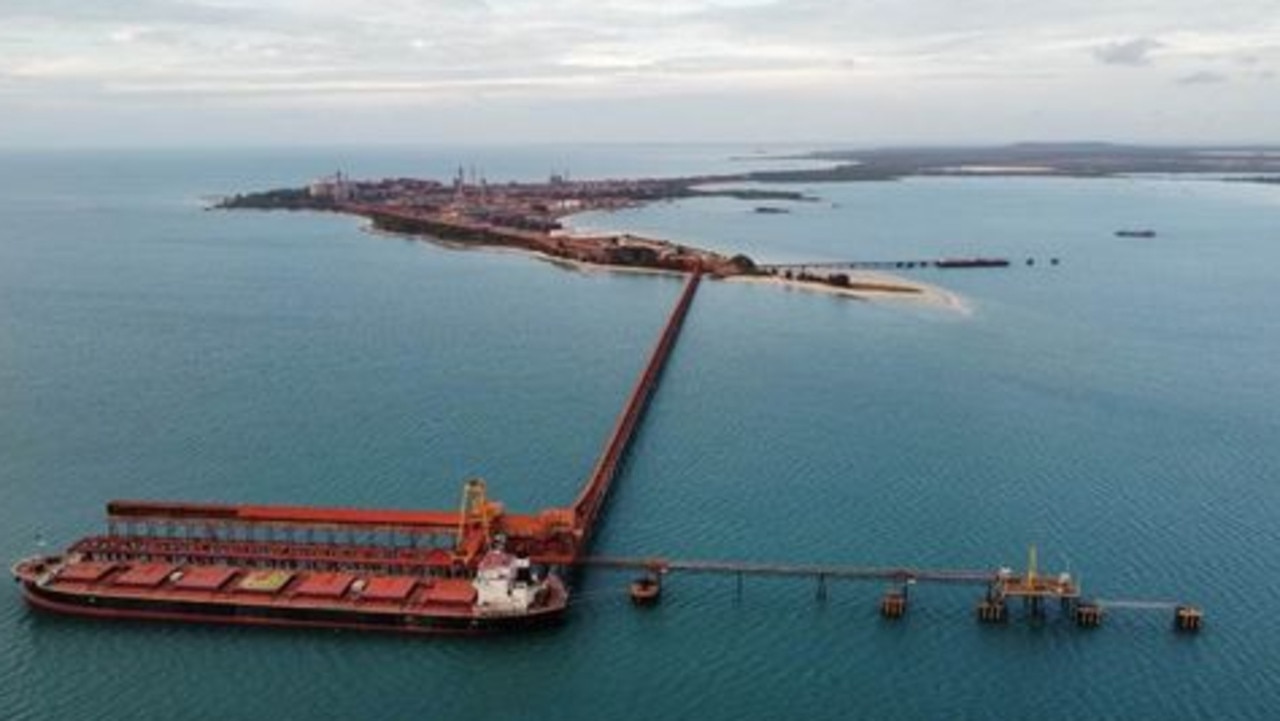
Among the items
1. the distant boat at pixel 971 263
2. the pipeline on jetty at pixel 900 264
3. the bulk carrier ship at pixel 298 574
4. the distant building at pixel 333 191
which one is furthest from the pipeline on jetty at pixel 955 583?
the distant building at pixel 333 191

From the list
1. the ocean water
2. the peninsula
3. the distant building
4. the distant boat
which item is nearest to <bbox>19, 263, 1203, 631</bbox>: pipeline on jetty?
the ocean water

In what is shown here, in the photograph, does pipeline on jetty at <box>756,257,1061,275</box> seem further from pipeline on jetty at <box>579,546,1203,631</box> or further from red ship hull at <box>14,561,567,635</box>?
red ship hull at <box>14,561,567,635</box>

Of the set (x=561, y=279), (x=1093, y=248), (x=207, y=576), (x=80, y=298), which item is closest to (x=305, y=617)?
(x=207, y=576)

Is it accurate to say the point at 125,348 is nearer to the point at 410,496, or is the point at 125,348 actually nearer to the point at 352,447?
the point at 352,447

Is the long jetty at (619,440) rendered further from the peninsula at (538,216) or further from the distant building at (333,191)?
the distant building at (333,191)

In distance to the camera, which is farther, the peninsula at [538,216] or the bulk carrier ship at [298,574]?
the peninsula at [538,216]

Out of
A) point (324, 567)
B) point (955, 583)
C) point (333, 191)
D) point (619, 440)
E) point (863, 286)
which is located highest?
point (333, 191)

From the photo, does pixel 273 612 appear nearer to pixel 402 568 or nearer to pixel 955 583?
pixel 402 568

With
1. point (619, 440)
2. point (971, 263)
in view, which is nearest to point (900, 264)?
point (971, 263)

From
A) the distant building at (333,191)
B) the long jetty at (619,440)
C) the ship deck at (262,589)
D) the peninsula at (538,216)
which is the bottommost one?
the ship deck at (262,589)

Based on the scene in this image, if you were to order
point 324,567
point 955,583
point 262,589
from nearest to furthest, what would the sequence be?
point 262,589 → point 324,567 → point 955,583
